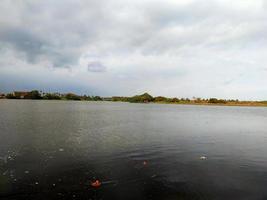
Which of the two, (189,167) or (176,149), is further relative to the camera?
(176,149)

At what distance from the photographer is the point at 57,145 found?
26.5 metres

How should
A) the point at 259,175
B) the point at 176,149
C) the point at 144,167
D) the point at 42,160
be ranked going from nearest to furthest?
the point at 259,175 < the point at 144,167 < the point at 42,160 < the point at 176,149

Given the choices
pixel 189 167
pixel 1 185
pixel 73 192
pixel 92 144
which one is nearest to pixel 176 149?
pixel 189 167

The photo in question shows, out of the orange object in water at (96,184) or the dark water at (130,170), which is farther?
the orange object in water at (96,184)

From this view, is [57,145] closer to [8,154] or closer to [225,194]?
[8,154]

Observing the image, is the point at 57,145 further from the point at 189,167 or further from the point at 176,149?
the point at 189,167

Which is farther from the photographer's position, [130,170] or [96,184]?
[130,170]

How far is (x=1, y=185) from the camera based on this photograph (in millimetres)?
14445

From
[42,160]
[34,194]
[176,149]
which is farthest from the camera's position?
[176,149]

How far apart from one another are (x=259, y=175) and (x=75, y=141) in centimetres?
1910

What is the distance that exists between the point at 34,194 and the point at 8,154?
10.3 metres

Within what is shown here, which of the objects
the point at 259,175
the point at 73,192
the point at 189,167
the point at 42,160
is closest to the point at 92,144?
the point at 42,160

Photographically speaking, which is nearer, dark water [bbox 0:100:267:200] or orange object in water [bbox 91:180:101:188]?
dark water [bbox 0:100:267:200]

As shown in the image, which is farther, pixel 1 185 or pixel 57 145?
pixel 57 145
